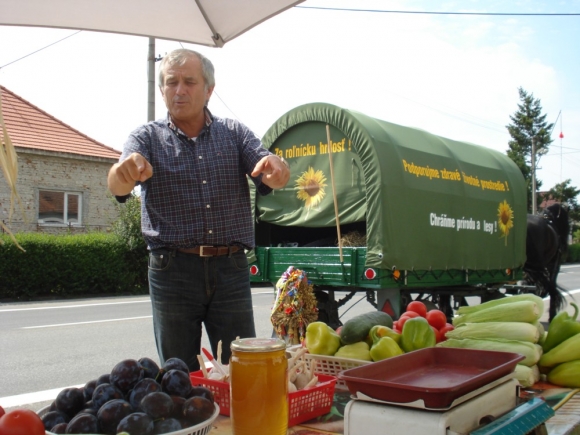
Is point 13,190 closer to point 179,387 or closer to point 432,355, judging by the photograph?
point 179,387

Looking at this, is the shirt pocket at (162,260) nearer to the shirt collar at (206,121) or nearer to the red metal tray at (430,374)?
the shirt collar at (206,121)

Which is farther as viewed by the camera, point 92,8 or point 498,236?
point 498,236

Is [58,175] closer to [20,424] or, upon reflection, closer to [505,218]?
[505,218]

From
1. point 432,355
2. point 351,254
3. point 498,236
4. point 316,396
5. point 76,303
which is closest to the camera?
point 316,396

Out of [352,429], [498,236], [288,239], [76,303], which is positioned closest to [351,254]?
[288,239]

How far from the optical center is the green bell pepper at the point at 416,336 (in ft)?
7.32

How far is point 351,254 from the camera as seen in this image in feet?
23.0

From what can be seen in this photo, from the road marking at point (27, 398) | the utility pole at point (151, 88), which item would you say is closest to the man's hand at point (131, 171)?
the road marking at point (27, 398)

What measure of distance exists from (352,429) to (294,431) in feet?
0.84

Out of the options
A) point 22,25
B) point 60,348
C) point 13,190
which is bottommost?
point 60,348

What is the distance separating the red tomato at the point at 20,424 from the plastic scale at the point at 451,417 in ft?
2.50

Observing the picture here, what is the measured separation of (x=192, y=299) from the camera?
2.73 meters

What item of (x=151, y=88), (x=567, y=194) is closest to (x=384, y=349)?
(x=151, y=88)

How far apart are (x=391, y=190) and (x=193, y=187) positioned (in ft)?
15.1
